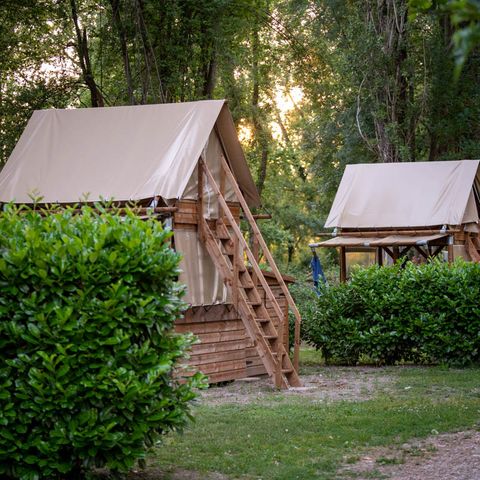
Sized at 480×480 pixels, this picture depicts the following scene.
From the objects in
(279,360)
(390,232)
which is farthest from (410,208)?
(279,360)

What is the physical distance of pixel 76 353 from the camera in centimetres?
621

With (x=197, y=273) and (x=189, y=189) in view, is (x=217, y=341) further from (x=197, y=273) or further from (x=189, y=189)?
(x=189, y=189)

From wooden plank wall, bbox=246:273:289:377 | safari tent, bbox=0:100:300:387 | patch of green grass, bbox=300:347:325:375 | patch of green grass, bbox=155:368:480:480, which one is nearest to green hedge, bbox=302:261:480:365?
patch of green grass, bbox=300:347:325:375

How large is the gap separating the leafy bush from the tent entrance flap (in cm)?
1413

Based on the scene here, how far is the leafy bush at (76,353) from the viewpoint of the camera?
20.0 feet

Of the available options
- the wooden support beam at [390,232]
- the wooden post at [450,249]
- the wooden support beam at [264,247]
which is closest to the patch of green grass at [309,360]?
the wooden support beam at [264,247]

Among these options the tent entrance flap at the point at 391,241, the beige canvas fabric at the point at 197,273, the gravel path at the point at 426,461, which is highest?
the tent entrance flap at the point at 391,241

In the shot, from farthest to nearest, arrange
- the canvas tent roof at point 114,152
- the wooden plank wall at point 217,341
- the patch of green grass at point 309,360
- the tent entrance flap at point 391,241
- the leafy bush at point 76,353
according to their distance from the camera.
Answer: the tent entrance flap at point 391,241 < the patch of green grass at point 309,360 < the canvas tent roof at point 114,152 < the wooden plank wall at point 217,341 < the leafy bush at point 76,353

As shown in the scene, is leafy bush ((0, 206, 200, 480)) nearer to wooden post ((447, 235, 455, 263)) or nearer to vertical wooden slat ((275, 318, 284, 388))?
vertical wooden slat ((275, 318, 284, 388))

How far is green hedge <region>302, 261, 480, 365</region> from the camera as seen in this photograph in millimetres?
14975

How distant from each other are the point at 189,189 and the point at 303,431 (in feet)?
17.6

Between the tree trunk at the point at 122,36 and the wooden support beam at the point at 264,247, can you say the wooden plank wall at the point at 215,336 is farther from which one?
the tree trunk at the point at 122,36

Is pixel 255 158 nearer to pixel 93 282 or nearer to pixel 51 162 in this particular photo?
pixel 51 162

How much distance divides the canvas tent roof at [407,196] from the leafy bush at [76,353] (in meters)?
14.7
